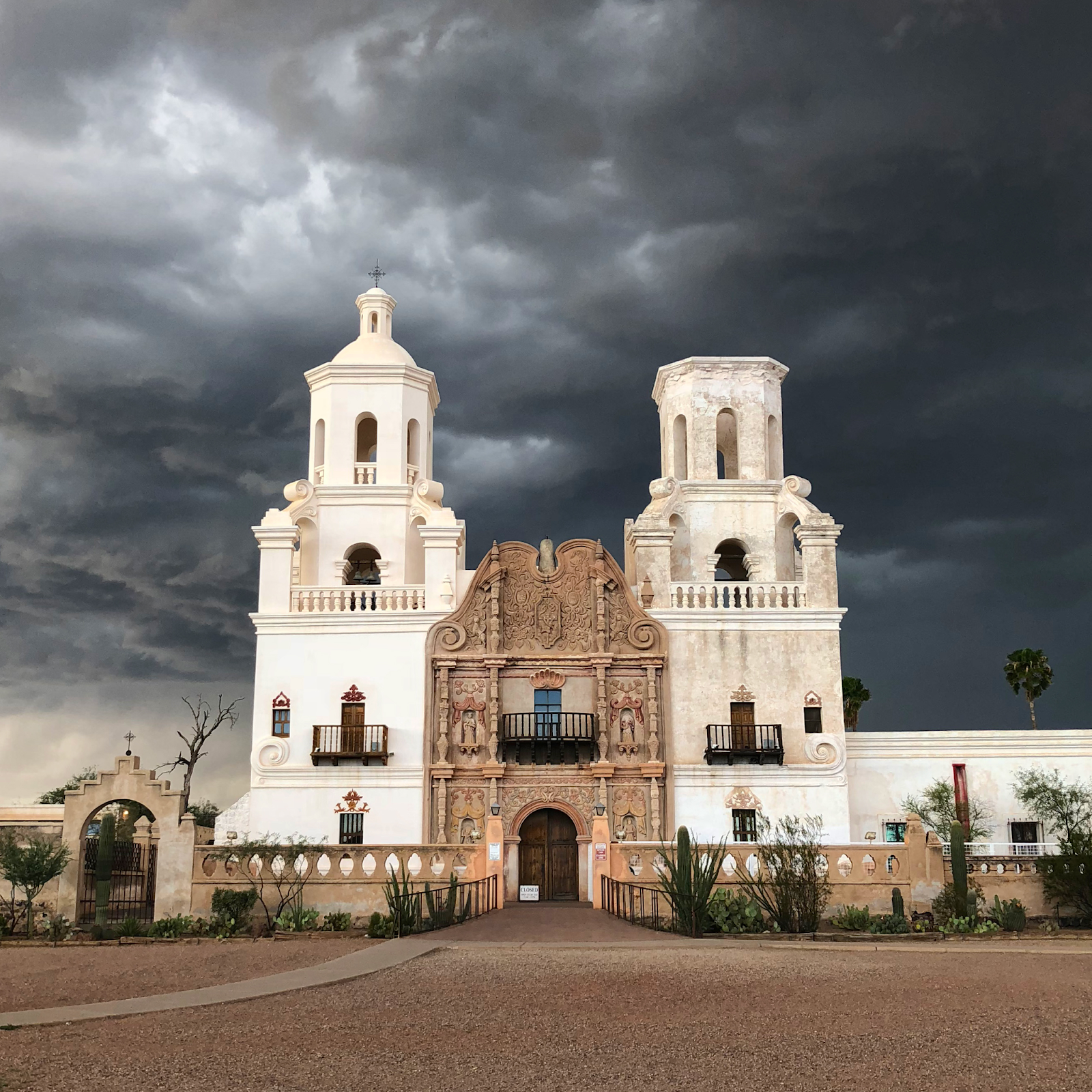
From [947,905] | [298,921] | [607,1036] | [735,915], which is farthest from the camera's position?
[947,905]

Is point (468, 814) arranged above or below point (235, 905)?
above

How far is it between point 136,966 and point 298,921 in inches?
293

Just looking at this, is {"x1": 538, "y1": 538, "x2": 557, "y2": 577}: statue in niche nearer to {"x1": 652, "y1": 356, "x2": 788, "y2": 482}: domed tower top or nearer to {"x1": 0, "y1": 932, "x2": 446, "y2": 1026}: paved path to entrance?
{"x1": 652, "y1": 356, "x2": 788, "y2": 482}: domed tower top

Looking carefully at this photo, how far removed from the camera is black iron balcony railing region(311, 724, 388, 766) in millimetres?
34500

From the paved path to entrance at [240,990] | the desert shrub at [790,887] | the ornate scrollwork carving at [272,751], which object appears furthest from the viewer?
the ornate scrollwork carving at [272,751]

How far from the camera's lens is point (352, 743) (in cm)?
3475

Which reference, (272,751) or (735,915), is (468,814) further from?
(735,915)

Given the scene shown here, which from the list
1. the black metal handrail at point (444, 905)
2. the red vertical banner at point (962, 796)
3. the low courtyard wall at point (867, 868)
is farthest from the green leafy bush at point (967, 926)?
the red vertical banner at point (962, 796)

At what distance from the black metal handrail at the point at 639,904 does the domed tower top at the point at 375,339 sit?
19994mm

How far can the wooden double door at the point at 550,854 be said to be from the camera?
34344 mm

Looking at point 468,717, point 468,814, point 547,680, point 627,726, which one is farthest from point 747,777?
point 468,717

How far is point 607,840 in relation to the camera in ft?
97.0

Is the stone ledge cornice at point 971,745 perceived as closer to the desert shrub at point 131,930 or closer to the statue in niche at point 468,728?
the statue in niche at point 468,728

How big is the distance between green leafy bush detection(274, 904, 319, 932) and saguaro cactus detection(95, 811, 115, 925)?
348 cm
